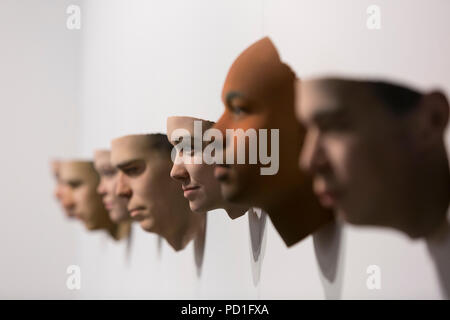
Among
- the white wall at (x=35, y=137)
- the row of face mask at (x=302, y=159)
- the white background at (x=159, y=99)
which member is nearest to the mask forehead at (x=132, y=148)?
the row of face mask at (x=302, y=159)

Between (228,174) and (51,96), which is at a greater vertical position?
(51,96)

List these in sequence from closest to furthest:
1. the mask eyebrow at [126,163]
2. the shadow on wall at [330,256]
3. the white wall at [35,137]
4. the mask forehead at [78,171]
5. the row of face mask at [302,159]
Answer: the row of face mask at [302,159] → the shadow on wall at [330,256] → the mask eyebrow at [126,163] → the mask forehead at [78,171] → the white wall at [35,137]

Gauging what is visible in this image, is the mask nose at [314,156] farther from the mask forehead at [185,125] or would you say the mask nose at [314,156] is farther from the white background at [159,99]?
the mask forehead at [185,125]

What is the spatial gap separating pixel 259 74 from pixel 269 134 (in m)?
0.10

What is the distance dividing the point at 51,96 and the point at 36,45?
256 millimetres

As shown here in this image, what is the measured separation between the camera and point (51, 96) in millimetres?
3318

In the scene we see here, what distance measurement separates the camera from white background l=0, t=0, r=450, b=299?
3.24 feet

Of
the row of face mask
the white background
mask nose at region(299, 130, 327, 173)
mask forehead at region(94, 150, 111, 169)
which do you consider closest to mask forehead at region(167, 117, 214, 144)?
the row of face mask

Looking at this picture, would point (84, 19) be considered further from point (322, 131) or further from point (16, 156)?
point (322, 131)

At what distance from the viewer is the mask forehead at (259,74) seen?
107 centimetres

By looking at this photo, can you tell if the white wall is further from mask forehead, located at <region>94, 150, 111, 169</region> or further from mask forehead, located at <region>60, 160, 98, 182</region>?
mask forehead, located at <region>94, 150, 111, 169</region>

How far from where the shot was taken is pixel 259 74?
1.08 m

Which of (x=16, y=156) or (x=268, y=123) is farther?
(x=16, y=156)

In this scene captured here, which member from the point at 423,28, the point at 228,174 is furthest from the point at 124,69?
the point at 423,28
